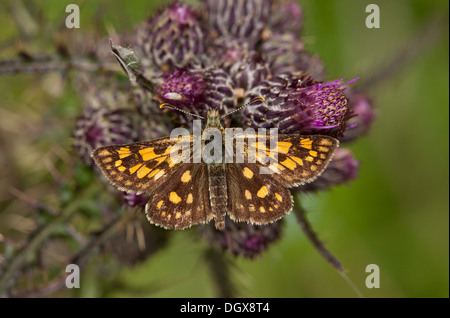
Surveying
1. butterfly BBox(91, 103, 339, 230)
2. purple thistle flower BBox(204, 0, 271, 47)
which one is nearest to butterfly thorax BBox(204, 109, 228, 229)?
butterfly BBox(91, 103, 339, 230)

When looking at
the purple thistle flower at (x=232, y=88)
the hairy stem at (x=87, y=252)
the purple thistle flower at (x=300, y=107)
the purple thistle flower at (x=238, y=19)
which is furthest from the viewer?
the purple thistle flower at (x=238, y=19)

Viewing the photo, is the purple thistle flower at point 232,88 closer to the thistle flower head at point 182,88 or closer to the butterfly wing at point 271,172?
the thistle flower head at point 182,88

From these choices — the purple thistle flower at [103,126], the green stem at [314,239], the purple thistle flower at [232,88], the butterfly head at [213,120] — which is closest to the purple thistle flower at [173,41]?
the purple thistle flower at [232,88]

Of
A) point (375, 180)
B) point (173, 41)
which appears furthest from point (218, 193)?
point (375, 180)

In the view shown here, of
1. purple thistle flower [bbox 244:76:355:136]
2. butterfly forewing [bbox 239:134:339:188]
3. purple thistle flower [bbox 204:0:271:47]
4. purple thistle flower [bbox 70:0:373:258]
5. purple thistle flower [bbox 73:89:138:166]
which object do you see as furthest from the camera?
purple thistle flower [bbox 204:0:271:47]

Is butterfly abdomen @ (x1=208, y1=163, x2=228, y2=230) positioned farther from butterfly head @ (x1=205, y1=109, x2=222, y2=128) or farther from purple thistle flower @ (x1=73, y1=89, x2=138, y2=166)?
purple thistle flower @ (x1=73, y1=89, x2=138, y2=166)

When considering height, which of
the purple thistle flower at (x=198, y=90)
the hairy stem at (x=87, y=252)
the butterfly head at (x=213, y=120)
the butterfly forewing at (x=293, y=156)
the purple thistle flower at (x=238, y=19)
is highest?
the purple thistle flower at (x=238, y=19)
